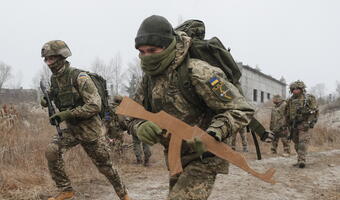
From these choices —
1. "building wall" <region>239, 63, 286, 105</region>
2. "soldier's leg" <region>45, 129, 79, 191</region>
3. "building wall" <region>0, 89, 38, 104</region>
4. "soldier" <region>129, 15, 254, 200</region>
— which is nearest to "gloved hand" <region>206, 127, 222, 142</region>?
"soldier" <region>129, 15, 254, 200</region>

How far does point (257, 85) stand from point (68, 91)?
90.7 feet

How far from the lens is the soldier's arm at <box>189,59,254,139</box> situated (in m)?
1.90

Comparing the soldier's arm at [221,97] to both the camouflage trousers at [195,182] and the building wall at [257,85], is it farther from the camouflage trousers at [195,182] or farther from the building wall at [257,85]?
the building wall at [257,85]

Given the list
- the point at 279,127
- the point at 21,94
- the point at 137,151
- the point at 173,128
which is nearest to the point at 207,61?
the point at 173,128

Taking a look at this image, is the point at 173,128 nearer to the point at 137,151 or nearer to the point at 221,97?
the point at 221,97

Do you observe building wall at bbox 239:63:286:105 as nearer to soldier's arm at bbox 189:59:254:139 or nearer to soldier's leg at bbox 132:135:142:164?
soldier's leg at bbox 132:135:142:164

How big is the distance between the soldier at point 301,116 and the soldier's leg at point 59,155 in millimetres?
5250

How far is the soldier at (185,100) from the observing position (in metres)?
1.92

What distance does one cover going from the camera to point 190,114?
217 centimetres

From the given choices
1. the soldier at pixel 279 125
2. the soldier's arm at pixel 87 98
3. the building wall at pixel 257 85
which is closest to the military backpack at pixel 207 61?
the soldier's arm at pixel 87 98

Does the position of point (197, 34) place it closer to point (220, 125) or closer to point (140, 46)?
point (140, 46)

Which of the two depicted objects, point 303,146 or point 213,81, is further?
point 303,146

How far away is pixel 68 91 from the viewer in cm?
372

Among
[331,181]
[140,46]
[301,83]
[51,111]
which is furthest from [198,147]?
[301,83]
